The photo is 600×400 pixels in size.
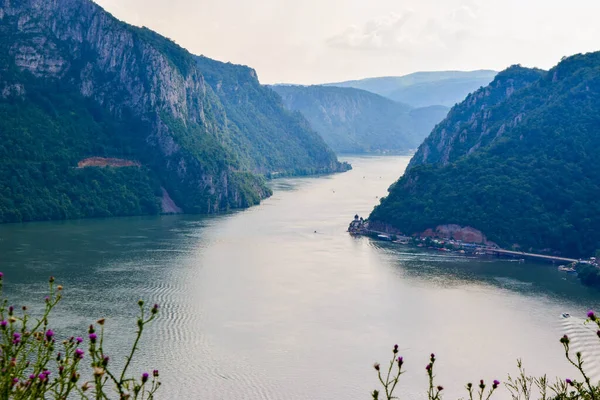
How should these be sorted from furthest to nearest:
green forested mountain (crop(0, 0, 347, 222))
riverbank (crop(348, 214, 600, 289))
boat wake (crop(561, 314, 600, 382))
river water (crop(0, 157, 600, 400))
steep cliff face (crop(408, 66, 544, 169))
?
1. steep cliff face (crop(408, 66, 544, 169))
2. green forested mountain (crop(0, 0, 347, 222))
3. riverbank (crop(348, 214, 600, 289))
4. boat wake (crop(561, 314, 600, 382))
5. river water (crop(0, 157, 600, 400))

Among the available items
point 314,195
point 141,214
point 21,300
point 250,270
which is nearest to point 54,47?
point 141,214

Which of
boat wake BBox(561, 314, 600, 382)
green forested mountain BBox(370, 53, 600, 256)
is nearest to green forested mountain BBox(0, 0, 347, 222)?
green forested mountain BBox(370, 53, 600, 256)

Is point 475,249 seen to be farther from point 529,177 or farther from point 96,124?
point 96,124

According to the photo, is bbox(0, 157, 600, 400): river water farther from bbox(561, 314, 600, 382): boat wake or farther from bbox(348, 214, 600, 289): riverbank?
bbox(348, 214, 600, 289): riverbank

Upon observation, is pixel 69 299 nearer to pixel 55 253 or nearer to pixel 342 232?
pixel 55 253

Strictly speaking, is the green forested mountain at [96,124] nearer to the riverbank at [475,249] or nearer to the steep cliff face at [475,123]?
the riverbank at [475,249]

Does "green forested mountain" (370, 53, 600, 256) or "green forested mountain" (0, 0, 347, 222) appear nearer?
"green forested mountain" (370, 53, 600, 256)

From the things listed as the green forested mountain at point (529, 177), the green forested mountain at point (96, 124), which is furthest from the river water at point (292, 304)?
the green forested mountain at point (96, 124)
